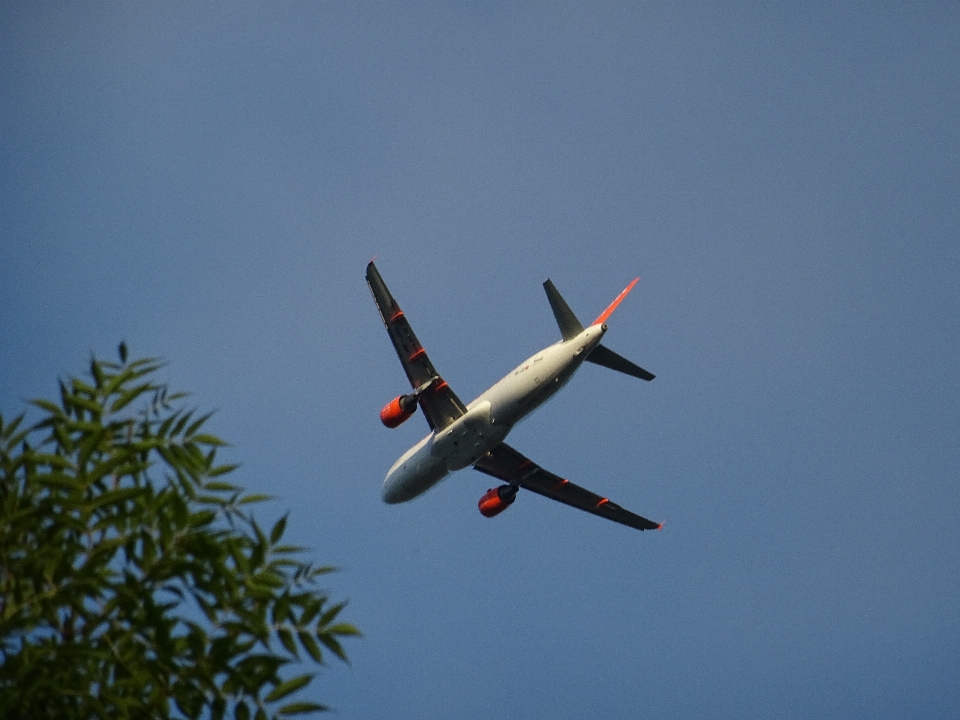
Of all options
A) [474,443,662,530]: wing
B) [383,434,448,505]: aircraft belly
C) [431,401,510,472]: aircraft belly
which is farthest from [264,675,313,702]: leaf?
[474,443,662,530]: wing

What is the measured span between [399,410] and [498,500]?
397 inches

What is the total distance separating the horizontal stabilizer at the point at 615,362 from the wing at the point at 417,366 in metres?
6.02

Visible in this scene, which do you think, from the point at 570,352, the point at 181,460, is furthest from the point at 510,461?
the point at 181,460

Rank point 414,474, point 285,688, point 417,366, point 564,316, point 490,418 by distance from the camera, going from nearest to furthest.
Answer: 1. point 285,688
2. point 564,316
3. point 490,418
4. point 417,366
5. point 414,474

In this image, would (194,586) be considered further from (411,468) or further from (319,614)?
(411,468)

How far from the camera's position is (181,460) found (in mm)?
9086

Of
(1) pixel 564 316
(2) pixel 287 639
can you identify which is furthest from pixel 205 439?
(1) pixel 564 316

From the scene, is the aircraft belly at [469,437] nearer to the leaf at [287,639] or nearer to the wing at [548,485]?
the wing at [548,485]

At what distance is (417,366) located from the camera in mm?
44000

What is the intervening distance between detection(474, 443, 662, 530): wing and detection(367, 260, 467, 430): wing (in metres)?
7.70

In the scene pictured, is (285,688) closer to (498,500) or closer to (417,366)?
(417,366)

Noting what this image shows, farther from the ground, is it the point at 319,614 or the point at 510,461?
the point at 510,461

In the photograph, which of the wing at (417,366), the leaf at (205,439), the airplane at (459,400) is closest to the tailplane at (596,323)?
the airplane at (459,400)

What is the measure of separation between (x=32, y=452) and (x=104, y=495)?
2.43 feet
